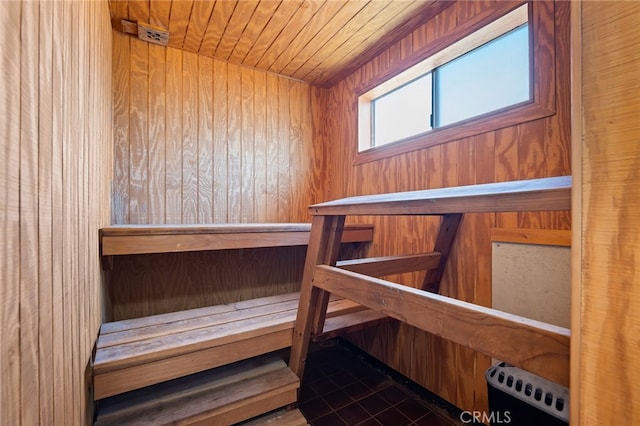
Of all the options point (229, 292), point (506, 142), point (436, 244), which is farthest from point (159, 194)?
point (506, 142)

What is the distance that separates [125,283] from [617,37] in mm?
2277

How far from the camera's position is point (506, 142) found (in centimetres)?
130

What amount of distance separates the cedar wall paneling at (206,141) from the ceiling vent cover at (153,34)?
0.06 metres

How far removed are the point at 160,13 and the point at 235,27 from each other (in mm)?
428

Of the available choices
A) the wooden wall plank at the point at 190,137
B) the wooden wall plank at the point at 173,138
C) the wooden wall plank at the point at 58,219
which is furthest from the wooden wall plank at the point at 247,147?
the wooden wall plank at the point at 58,219

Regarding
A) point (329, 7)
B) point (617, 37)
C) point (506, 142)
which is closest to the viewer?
point (617, 37)

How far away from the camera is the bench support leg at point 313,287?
4.07 ft

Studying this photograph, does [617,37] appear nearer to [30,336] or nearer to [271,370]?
[30,336]

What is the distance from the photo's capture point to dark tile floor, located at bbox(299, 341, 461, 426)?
1521mm

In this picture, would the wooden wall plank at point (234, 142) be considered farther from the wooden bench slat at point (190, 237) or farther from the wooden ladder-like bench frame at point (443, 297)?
the wooden ladder-like bench frame at point (443, 297)

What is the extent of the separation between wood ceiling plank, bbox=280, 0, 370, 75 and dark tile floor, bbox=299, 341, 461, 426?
91.1 inches

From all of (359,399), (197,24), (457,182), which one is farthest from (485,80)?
(359,399)

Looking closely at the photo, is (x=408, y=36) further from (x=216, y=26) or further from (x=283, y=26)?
(x=216, y=26)

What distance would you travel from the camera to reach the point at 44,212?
55 cm
